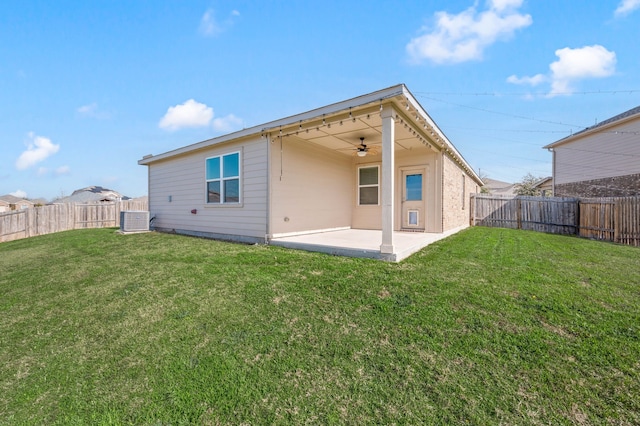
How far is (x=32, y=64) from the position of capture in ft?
30.2

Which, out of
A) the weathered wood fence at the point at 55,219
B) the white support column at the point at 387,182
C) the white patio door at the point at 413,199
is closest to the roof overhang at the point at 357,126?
the white support column at the point at 387,182

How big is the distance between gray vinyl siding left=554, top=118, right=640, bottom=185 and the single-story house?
27.8 ft

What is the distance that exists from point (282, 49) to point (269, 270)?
6.83 meters

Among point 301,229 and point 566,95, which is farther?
point 566,95

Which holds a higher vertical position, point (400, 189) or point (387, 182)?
point (400, 189)

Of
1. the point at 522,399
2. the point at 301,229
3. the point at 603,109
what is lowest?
the point at 522,399

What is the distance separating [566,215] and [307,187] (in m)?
10.4

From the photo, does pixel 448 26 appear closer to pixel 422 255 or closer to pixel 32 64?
pixel 422 255

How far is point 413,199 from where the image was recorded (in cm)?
809

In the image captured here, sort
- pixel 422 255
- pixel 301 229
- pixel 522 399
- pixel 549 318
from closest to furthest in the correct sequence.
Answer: pixel 522 399
pixel 549 318
pixel 422 255
pixel 301 229

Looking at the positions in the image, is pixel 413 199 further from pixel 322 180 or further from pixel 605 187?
pixel 605 187

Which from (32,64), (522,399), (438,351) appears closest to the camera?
(522,399)

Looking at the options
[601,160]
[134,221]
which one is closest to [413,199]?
[134,221]

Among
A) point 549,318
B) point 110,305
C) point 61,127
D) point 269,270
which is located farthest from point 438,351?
point 61,127
